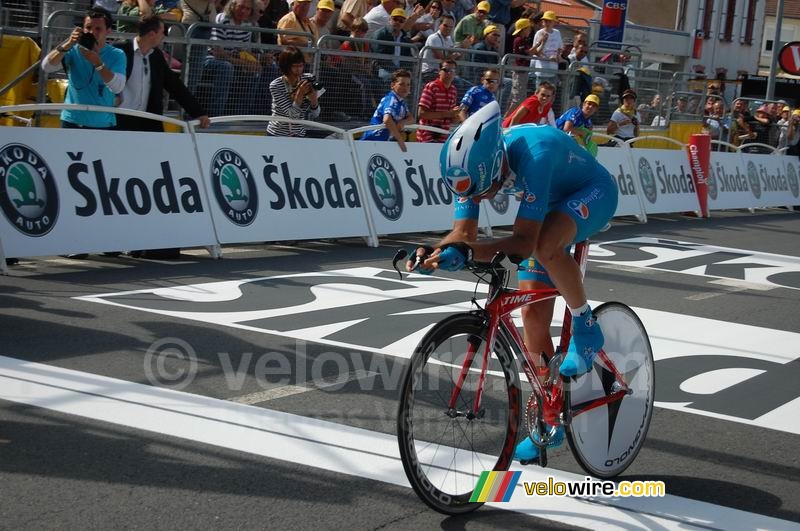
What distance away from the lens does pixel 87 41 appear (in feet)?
34.7

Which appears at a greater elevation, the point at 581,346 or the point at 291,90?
the point at 291,90

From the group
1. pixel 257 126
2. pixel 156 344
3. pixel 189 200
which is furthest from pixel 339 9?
pixel 156 344

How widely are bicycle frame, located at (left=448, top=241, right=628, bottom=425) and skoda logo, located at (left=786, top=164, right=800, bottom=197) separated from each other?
2067cm

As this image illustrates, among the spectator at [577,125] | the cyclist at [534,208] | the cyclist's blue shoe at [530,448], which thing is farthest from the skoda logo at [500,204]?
the cyclist's blue shoe at [530,448]

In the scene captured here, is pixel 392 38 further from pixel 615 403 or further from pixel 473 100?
pixel 615 403

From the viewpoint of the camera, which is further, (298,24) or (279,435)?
(298,24)

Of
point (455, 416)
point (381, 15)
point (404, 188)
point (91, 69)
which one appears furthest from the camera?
point (381, 15)

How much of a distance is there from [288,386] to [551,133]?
2.65 metres

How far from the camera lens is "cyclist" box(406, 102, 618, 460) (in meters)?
4.44

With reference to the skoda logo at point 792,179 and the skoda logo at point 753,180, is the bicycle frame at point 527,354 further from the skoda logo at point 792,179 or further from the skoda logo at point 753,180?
the skoda logo at point 792,179

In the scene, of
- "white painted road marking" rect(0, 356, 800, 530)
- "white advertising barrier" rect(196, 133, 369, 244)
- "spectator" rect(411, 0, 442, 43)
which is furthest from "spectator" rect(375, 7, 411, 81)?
"white painted road marking" rect(0, 356, 800, 530)

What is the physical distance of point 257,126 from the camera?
13867mm

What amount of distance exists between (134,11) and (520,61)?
8414 millimetres

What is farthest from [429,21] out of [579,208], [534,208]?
[534,208]
